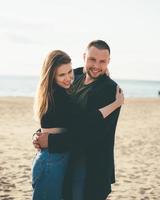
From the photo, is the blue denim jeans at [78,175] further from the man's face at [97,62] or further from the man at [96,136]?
the man's face at [97,62]

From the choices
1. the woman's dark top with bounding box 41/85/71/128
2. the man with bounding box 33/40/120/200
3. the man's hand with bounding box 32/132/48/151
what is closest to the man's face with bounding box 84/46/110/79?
the man with bounding box 33/40/120/200

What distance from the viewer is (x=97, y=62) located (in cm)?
453

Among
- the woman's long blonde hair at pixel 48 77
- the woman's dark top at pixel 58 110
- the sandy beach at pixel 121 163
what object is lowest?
the sandy beach at pixel 121 163

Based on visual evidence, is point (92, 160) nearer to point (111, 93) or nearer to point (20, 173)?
point (111, 93)

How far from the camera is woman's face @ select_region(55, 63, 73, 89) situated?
14.0 feet

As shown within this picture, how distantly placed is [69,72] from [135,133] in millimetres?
17206

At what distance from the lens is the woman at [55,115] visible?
4219mm

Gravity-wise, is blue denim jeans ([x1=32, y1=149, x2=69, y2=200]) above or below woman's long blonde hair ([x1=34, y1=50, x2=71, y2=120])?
below

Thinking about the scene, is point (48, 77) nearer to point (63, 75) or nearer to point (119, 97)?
point (63, 75)

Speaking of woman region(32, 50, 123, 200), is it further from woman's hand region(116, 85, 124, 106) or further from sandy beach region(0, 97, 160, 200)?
sandy beach region(0, 97, 160, 200)

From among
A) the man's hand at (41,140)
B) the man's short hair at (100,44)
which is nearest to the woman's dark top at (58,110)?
the man's hand at (41,140)

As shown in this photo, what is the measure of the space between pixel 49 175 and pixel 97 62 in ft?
4.13

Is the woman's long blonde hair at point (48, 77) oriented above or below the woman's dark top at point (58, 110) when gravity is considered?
above

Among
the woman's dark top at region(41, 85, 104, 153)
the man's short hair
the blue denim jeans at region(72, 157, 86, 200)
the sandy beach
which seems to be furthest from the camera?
the sandy beach
